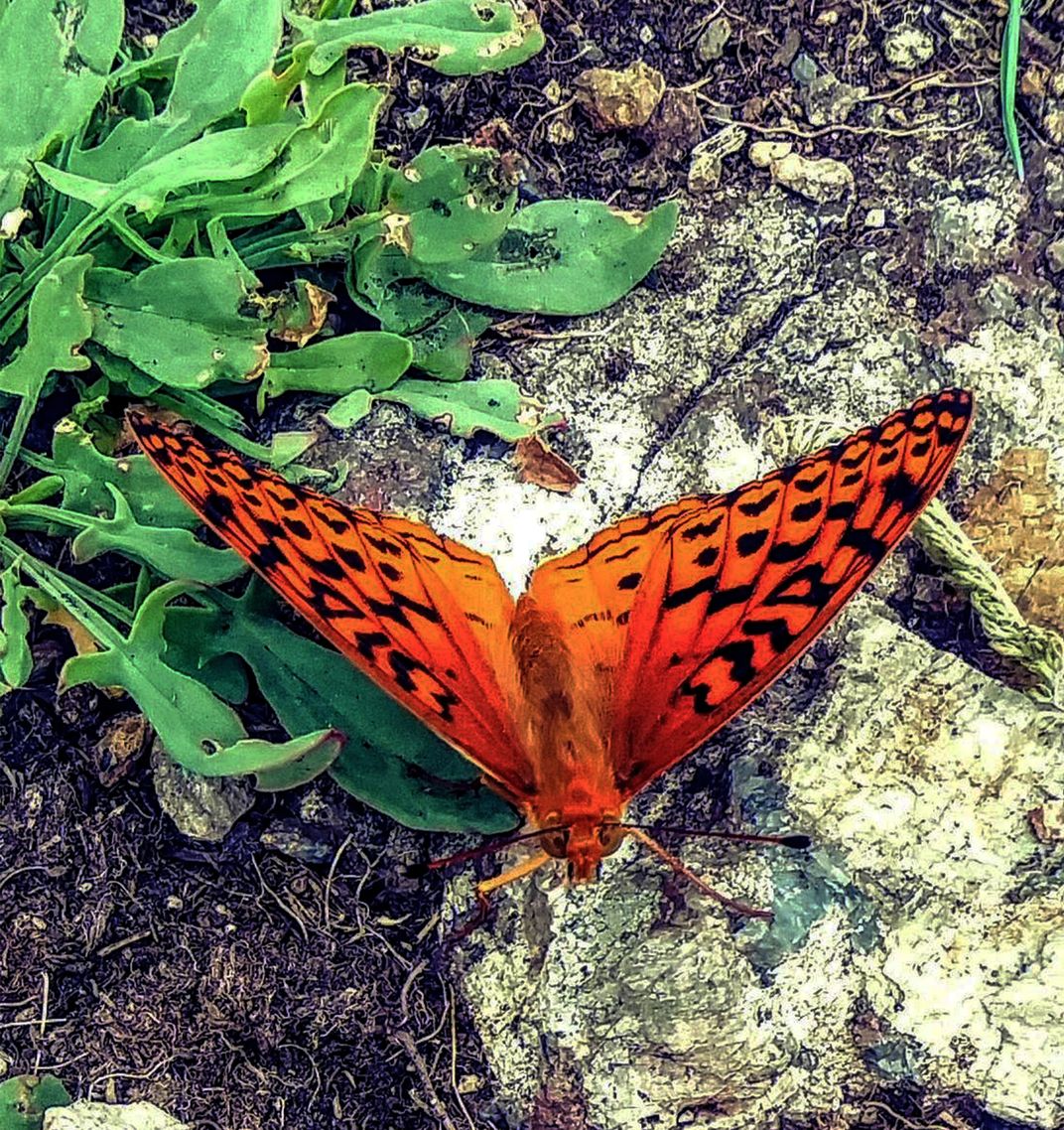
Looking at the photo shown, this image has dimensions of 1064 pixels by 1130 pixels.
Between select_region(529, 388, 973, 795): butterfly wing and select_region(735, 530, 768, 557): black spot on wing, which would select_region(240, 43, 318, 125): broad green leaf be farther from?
select_region(735, 530, 768, 557): black spot on wing

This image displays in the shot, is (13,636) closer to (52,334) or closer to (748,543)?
(52,334)

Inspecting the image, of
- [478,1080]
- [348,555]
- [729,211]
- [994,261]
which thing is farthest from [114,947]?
[994,261]

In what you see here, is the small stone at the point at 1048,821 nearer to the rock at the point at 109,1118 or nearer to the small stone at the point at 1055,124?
the small stone at the point at 1055,124

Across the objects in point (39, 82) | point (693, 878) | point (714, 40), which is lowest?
point (693, 878)

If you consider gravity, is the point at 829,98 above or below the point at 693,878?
above

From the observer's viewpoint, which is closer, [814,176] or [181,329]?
[181,329]

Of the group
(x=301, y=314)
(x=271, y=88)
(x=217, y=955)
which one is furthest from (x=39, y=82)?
(x=217, y=955)
